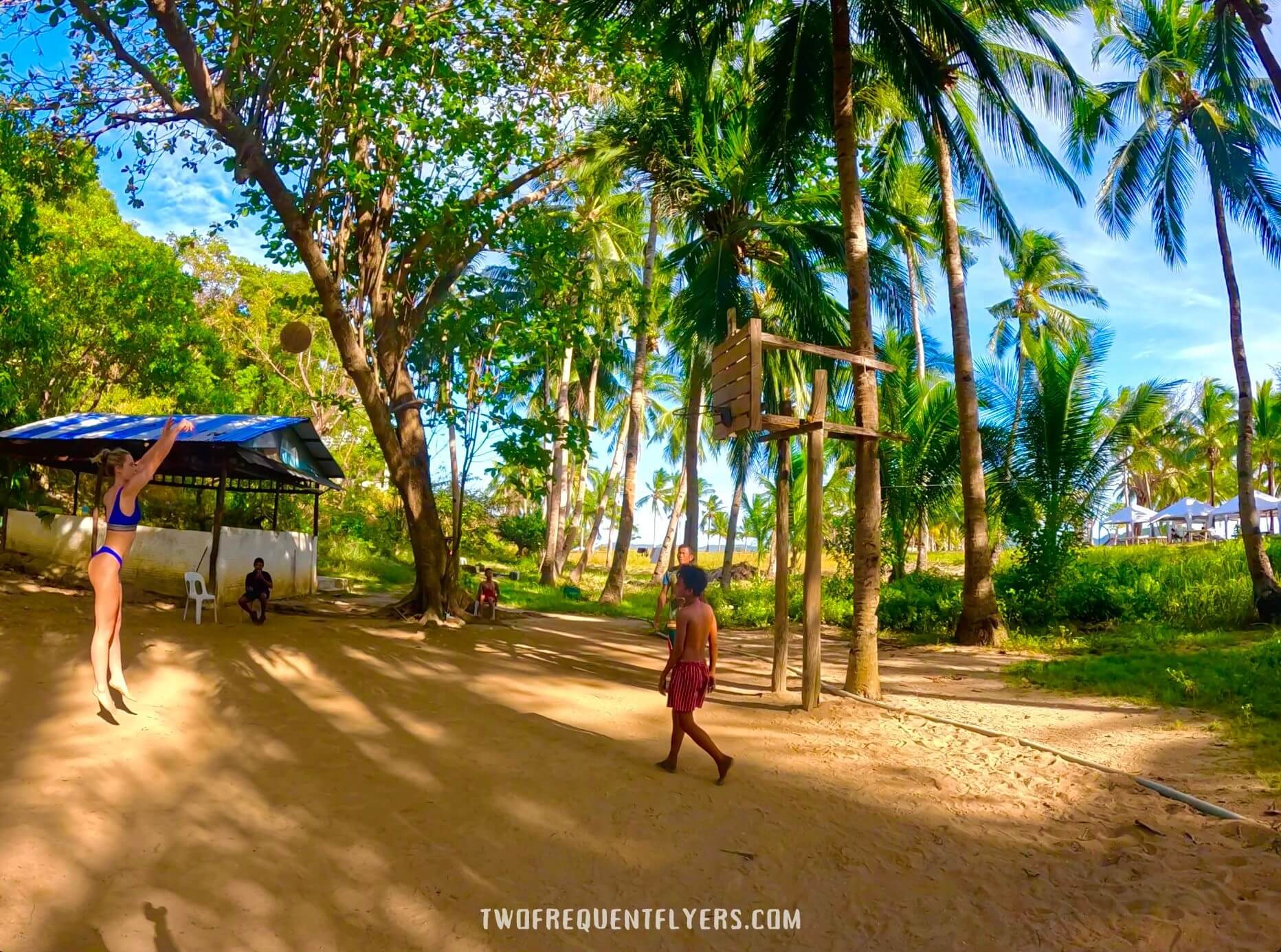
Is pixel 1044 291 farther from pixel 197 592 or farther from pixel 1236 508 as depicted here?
pixel 197 592

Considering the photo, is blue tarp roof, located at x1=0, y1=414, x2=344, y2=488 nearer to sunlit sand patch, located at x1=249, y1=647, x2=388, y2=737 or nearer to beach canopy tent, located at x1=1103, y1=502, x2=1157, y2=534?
sunlit sand patch, located at x1=249, y1=647, x2=388, y2=737

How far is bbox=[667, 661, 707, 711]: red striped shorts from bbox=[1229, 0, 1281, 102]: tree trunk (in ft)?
24.1

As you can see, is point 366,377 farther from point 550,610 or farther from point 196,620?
point 550,610

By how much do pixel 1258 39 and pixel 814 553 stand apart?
243 inches

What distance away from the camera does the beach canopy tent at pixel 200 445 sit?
1127cm

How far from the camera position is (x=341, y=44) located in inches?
427

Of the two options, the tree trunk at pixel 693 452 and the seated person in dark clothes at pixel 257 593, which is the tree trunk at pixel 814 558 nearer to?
the seated person in dark clothes at pixel 257 593

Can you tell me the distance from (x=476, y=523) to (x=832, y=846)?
27736 mm

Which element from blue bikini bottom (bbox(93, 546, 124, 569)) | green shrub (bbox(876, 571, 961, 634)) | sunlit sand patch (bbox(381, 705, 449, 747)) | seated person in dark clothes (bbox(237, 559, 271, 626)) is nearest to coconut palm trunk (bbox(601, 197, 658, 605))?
green shrub (bbox(876, 571, 961, 634))

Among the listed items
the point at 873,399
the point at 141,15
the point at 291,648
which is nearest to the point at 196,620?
the point at 291,648

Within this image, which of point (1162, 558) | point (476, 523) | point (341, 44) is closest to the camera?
point (341, 44)

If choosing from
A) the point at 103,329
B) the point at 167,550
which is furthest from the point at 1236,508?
the point at 103,329

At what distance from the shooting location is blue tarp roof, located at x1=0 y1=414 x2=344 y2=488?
1125 cm
